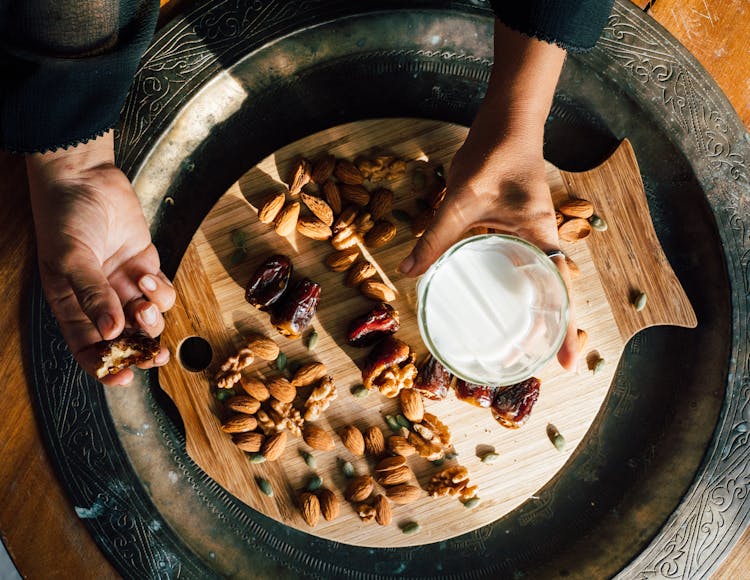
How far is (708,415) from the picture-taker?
996 mm

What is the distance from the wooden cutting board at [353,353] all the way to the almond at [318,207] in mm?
47

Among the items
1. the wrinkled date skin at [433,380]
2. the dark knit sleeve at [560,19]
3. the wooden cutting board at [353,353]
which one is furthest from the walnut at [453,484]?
the dark knit sleeve at [560,19]

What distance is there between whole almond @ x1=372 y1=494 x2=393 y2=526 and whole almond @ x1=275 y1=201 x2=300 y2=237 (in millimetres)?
460

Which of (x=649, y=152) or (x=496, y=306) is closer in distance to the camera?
(x=496, y=306)

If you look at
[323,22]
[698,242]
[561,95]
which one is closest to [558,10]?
[561,95]

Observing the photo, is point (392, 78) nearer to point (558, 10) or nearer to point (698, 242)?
point (558, 10)

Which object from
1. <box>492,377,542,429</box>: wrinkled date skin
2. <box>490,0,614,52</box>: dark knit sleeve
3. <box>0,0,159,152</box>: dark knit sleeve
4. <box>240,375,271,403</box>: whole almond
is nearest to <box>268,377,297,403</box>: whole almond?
<box>240,375,271,403</box>: whole almond

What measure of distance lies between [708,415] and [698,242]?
0.99ft

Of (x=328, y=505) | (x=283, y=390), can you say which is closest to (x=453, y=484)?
(x=328, y=505)

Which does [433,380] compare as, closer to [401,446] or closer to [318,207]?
[401,446]

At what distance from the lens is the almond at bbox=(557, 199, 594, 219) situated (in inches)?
36.6

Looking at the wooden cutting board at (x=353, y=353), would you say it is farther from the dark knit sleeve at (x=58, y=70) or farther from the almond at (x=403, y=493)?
the dark knit sleeve at (x=58, y=70)

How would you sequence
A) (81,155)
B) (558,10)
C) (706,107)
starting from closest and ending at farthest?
(558,10) < (81,155) < (706,107)

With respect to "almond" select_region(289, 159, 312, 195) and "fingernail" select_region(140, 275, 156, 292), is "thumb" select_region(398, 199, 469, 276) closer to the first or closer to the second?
"almond" select_region(289, 159, 312, 195)
